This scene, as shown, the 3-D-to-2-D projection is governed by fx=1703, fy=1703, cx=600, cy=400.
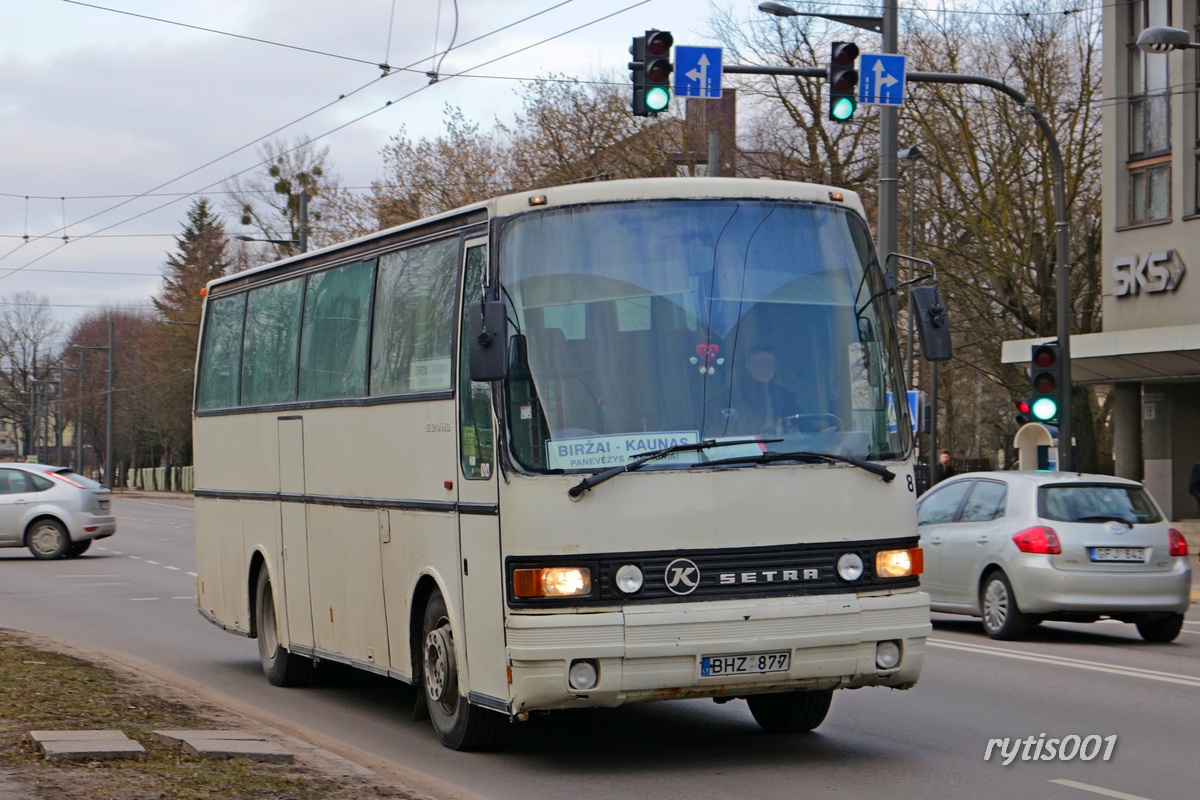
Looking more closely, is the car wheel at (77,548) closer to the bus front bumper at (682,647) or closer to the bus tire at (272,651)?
the bus tire at (272,651)

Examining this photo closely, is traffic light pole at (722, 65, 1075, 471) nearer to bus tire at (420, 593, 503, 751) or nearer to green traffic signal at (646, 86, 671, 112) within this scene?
green traffic signal at (646, 86, 671, 112)

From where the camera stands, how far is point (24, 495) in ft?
98.1

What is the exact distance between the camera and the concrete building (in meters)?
34.9

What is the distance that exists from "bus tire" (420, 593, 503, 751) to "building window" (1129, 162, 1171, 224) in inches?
1161

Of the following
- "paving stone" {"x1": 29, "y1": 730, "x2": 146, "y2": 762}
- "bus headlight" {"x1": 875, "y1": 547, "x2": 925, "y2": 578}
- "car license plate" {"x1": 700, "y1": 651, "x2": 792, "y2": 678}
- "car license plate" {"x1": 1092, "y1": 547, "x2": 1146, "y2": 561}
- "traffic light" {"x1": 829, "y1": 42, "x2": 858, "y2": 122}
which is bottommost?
"paving stone" {"x1": 29, "y1": 730, "x2": 146, "y2": 762}

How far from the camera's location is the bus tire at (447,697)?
9148mm

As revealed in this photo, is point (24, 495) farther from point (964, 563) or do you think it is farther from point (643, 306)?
point (643, 306)

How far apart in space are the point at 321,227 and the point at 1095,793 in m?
53.3

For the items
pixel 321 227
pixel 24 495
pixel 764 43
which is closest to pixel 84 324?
pixel 321 227

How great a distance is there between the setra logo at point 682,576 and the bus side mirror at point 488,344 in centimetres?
125

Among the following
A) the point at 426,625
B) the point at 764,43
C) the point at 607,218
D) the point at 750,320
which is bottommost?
the point at 426,625

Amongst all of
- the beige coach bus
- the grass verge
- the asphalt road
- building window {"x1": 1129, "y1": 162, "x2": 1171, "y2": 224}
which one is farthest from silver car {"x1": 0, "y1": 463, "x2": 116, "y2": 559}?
building window {"x1": 1129, "y1": 162, "x2": 1171, "y2": 224}

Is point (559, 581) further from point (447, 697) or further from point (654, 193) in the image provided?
point (654, 193)
